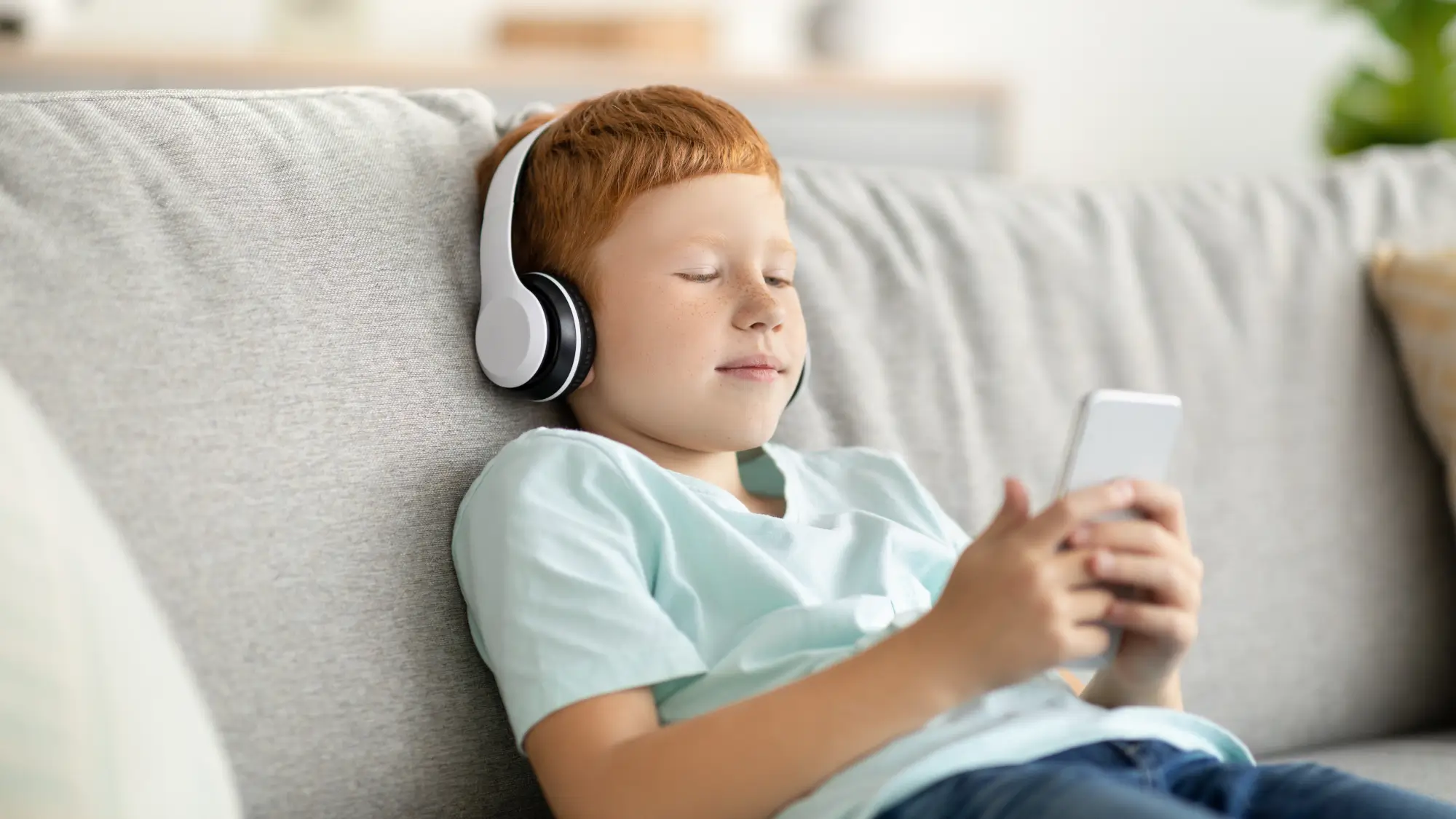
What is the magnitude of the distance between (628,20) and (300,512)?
Result: 253 centimetres

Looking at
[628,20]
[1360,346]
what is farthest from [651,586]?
[628,20]

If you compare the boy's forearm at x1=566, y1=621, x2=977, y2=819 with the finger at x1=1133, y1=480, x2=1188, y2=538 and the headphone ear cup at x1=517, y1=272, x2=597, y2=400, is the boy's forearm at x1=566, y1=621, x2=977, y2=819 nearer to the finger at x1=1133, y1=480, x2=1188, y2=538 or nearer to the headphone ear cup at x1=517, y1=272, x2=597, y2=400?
the finger at x1=1133, y1=480, x2=1188, y2=538

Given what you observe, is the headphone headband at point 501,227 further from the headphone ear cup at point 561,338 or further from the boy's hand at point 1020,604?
the boy's hand at point 1020,604

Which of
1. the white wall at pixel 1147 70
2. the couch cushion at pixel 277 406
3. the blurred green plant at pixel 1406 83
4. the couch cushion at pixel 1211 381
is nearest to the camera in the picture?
the couch cushion at pixel 277 406

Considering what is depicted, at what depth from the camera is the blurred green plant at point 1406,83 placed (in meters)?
3.10

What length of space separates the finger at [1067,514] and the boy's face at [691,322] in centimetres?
27

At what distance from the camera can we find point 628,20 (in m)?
3.25

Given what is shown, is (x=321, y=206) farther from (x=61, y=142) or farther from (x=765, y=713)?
(x=765, y=713)

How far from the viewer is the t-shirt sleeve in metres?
0.84

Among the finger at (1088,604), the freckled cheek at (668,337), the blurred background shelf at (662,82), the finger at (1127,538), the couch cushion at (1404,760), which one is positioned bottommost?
the couch cushion at (1404,760)

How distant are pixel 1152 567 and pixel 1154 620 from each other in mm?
35

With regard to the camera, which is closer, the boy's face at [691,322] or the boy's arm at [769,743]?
the boy's arm at [769,743]

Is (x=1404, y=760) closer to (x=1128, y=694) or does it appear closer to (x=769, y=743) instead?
(x=1128, y=694)

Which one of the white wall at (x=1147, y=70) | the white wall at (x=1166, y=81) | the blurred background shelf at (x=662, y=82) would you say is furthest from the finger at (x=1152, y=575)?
the white wall at (x=1166, y=81)
